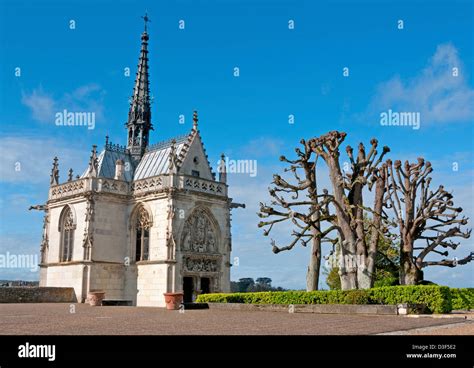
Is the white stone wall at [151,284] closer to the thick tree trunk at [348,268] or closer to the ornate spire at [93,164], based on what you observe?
the ornate spire at [93,164]

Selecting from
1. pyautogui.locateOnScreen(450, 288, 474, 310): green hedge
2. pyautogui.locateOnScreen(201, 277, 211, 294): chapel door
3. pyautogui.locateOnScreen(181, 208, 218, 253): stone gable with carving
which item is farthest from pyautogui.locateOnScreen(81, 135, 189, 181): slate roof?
pyautogui.locateOnScreen(450, 288, 474, 310): green hedge

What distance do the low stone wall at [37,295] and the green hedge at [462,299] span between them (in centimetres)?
2459

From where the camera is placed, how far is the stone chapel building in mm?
37156

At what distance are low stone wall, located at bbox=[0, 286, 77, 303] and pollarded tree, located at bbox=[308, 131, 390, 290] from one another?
66.4 feet

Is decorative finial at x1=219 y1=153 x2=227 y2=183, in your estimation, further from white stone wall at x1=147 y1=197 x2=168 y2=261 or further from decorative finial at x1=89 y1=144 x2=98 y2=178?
decorative finial at x1=89 y1=144 x2=98 y2=178

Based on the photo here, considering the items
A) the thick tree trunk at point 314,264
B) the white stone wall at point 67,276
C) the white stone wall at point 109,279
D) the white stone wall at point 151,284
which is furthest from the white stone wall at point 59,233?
the thick tree trunk at point 314,264

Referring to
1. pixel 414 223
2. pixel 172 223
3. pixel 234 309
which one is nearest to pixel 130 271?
pixel 172 223

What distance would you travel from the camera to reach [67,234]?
133ft

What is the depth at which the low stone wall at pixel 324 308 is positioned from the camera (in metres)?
21.2

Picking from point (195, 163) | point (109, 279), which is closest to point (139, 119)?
point (195, 163)

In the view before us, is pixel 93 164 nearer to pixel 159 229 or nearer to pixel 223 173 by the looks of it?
pixel 159 229

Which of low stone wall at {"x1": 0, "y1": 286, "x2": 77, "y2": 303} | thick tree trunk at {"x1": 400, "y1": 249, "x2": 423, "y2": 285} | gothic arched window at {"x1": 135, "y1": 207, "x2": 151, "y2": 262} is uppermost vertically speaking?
gothic arched window at {"x1": 135, "y1": 207, "x2": 151, "y2": 262}
